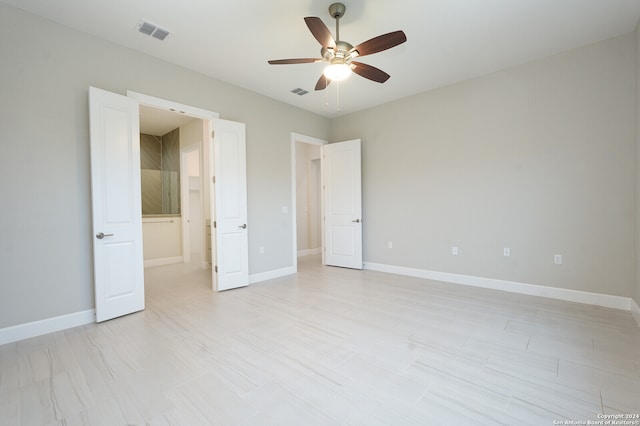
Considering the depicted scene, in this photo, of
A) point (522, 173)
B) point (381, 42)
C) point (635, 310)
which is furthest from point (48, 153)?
point (635, 310)

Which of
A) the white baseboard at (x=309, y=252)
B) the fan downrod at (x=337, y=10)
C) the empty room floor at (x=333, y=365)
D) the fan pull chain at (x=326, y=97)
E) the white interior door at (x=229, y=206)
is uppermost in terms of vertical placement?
the fan pull chain at (x=326, y=97)

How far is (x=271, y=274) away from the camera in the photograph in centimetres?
477

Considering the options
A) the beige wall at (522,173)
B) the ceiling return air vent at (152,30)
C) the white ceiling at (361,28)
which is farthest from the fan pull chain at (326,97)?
the ceiling return air vent at (152,30)

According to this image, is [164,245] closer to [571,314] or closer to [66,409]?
[66,409]

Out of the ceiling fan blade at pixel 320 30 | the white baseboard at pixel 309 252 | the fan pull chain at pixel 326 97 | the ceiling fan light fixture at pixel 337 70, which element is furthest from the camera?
the white baseboard at pixel 309 252

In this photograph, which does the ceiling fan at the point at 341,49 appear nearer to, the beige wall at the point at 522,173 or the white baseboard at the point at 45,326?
the beige wall at the point at 522,173

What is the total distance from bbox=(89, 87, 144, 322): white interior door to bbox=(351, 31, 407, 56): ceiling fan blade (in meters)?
2.59

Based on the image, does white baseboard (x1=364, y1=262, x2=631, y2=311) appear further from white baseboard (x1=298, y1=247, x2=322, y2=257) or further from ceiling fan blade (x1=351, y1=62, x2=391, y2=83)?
ceiling fan blade (x1=351, y1=62, x2=391, y2=83)

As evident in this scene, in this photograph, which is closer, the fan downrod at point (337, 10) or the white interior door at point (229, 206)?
the fan downrod at point (337, 10)

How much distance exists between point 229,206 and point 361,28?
280 cm

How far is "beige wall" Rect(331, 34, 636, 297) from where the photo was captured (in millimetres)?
3176

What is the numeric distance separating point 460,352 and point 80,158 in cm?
407

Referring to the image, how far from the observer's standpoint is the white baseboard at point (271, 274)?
4.50 meters

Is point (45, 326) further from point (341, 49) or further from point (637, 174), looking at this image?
point (637, 174)
